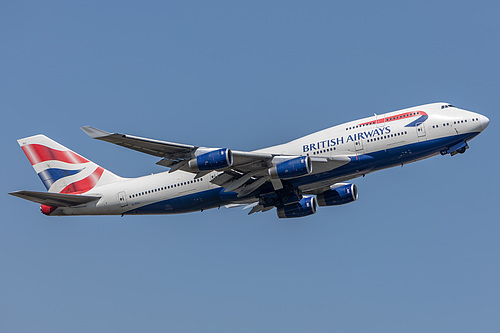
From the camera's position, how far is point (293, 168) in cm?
4066

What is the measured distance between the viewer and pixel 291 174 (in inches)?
1606

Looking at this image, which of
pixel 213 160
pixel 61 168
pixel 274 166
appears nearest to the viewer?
pixel 213 160

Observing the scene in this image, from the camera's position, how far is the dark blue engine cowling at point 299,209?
47094 mm

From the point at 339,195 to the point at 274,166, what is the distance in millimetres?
8734

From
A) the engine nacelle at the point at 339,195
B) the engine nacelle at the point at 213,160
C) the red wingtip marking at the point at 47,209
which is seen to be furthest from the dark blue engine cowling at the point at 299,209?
the red wingtip marking at the point at 47,209

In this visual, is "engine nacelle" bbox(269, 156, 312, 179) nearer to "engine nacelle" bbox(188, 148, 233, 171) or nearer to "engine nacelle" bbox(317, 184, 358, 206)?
"engine nacelle" bbox(188, 148, 233, 171)

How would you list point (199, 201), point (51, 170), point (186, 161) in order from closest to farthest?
point (186, 161), point (199, 201), point (51, 170)

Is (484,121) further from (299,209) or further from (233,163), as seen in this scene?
(233,163)

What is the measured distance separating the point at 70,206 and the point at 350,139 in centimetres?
1934

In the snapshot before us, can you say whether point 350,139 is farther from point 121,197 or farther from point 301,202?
point 121,197

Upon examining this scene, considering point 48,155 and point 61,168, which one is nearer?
point 61,168

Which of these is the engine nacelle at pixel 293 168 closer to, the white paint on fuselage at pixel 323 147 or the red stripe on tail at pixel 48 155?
the white paint on fuselage at pixel 323 147

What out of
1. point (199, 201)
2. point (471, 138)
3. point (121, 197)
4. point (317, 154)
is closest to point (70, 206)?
point (121, 197)

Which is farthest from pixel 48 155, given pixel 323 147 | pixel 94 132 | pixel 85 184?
pixel 323 147
